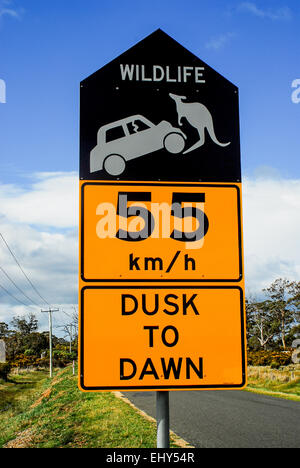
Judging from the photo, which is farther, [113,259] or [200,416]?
[200,416]

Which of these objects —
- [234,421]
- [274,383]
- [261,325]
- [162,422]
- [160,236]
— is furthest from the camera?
[261,325]

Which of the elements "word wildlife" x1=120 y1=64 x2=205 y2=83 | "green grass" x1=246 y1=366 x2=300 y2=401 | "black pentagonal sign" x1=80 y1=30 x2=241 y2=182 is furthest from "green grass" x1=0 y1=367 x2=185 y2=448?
"green grass" x1=246 y1=366 x2=300 y2=401

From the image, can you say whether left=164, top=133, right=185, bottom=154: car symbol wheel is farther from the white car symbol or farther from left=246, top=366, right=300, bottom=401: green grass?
left=246, top=366, right=300, bottom=401: green grass

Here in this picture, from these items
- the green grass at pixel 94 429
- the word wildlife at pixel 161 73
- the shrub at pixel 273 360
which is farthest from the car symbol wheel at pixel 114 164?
the shrub at pixel 273 360

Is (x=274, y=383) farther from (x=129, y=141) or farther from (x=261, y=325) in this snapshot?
(x=261, y=325)

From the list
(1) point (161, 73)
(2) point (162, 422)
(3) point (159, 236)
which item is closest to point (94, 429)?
(2) point (162, 422)

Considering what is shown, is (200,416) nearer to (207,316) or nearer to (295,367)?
(207,316)

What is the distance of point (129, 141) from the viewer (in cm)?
289

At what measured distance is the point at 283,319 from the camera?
241 ft

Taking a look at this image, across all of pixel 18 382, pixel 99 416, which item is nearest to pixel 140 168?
pixel 99 416

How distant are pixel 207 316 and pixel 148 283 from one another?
355 millimetres

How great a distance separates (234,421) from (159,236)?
40.2 feet

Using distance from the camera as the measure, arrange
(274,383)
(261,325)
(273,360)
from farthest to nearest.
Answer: (261,325)
(273,360)
(274,383)

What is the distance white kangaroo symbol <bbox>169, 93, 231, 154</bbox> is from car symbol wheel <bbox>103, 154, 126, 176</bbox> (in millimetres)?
367
